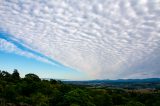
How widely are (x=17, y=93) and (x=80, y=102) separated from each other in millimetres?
31685

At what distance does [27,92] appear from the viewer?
389 feet

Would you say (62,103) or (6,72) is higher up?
(6,72)

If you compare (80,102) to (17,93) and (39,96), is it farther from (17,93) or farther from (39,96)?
(17,93)

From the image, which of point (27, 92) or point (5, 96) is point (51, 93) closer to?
point (27, 92)

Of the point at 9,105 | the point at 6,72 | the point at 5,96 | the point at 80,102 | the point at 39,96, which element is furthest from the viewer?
the point at 6,72

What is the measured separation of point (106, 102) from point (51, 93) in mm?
24337

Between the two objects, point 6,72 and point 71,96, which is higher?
point 6,72

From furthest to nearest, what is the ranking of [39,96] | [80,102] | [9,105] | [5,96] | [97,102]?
[97,102] → [5,96] → [39,96] → [80,102] → [9,105]

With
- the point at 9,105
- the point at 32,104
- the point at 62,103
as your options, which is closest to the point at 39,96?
the point at 32,104

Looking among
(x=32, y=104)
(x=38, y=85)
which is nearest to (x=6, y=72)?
(x=38, y=85)

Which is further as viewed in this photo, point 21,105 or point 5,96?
point 5,96

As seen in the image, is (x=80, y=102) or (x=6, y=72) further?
(x=6, y=72)

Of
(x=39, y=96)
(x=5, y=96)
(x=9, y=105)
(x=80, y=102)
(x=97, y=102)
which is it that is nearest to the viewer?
(x=9, y=105)

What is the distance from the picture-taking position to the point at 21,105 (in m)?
85.8
